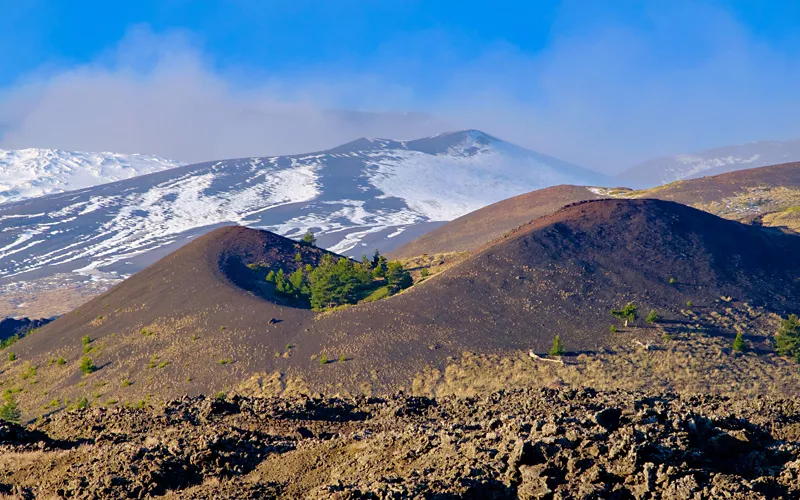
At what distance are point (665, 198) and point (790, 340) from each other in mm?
60101

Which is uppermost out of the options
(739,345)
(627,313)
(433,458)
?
(433,458)

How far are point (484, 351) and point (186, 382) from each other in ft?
51.6

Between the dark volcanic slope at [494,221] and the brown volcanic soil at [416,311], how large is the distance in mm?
35385

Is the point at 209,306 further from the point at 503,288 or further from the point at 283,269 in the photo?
the point at 503,288

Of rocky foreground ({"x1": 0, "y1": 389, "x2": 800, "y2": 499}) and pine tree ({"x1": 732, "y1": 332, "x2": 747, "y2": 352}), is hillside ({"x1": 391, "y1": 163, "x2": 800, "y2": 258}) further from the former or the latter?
rocky foreground ({"x1": 0, "y1": 389, "x2": 800, "y2": 499})

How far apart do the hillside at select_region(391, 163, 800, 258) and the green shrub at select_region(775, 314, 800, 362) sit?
45.9 meters

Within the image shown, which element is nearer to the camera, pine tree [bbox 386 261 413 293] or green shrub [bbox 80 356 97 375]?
green shrub [bbox 80 356 97 375]

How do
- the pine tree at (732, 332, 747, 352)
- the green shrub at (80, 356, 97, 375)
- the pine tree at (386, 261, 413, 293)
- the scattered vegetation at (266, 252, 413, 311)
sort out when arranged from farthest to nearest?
the pine tree at (386, 261, 413, 293) → the scattered vegetation at (266, 252, 413, 311) → the green shrub at (80, 356, 97, 375) → the pine tree at (732, 332, 747, 352)

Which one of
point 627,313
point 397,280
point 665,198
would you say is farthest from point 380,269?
point 665,198

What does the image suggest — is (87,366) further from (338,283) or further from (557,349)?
(557,349)

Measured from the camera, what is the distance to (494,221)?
104m

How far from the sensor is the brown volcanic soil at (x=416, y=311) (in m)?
40.0

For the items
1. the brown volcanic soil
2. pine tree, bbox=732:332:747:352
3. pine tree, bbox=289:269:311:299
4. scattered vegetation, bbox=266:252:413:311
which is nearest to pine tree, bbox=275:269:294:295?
scattered vegetation, bbox=266:252:413:311

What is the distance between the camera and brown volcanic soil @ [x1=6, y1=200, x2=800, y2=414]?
40000 mm
